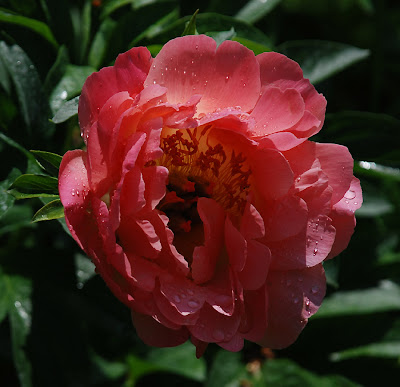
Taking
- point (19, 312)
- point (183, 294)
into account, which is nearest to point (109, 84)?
point (183, 294)

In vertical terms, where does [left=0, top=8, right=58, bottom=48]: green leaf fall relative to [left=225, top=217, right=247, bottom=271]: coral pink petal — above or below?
above

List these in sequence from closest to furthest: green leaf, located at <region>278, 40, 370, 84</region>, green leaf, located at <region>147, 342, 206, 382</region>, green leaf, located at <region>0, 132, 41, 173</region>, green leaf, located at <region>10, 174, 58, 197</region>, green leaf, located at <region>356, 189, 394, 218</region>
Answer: green leaf, located at <region>10, 174, 58, 197</region>, green leaf, located at <region>0, 132, 41, 173</region>, green leaf, located at <region>278, 40, 370, 84</region>, green leaf, located at <region>356, 189, 394, 218</region>, green leaf, located at <region>147, 342, 206, 382</region>

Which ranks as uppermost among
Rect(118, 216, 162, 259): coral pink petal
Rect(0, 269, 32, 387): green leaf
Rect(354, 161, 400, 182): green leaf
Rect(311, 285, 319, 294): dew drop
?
Rect(118, 216, 162, 259): coral pink petal

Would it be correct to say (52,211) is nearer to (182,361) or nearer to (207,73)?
(207,73)

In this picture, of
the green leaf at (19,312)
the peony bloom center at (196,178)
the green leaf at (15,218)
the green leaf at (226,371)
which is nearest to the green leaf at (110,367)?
the green leaf at (226,371)

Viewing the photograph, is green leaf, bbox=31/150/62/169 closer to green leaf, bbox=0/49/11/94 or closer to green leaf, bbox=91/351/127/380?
green leaf, bbox=0/49/11/94

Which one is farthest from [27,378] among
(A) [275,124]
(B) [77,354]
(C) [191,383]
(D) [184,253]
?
(A) [275,124]

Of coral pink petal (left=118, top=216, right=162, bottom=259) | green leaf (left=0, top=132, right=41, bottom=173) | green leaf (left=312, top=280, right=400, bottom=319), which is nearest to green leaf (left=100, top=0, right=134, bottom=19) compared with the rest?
green leaf (left=0, top=132, right=41, bottom=173)
